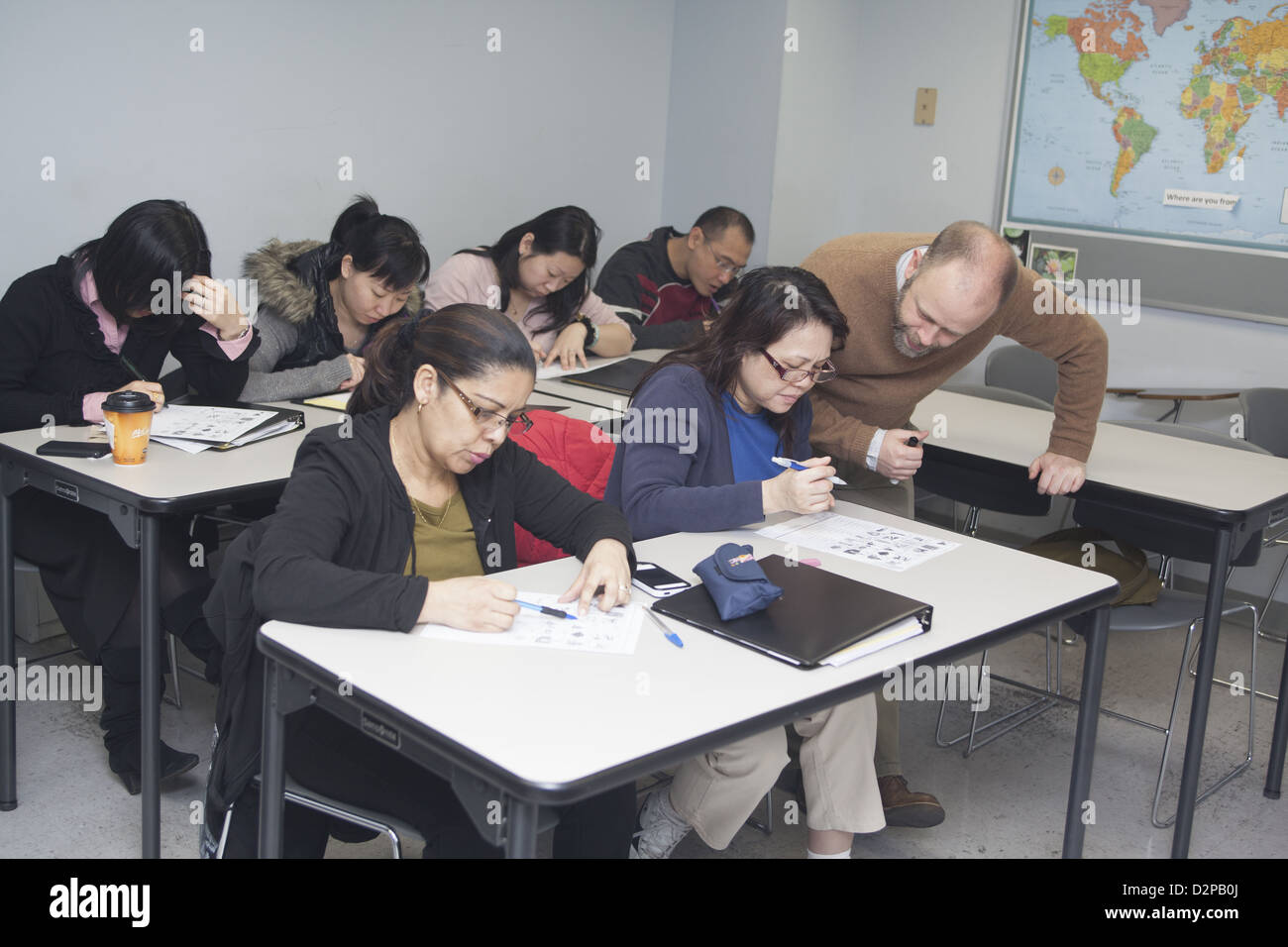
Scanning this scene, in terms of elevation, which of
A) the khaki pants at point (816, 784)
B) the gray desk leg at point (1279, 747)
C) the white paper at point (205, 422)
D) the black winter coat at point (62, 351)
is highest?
the black winter coat at point (62, 351)

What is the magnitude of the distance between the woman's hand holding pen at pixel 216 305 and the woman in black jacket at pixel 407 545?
952 millimetres

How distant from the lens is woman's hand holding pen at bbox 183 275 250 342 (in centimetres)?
276

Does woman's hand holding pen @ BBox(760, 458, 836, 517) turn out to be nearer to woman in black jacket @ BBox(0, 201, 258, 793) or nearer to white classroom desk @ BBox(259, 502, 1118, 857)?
white classroom desk @ BBox(259, 502, 1118, 857)

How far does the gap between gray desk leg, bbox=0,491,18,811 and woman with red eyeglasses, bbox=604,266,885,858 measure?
4.00 ft

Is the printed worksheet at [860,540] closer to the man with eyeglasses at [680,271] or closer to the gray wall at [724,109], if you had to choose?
the man with eyeglasses at [680,271]

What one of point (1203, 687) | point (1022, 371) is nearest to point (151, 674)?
point (1203, 687)

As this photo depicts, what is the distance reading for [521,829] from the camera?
134cm

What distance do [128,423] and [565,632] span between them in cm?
112

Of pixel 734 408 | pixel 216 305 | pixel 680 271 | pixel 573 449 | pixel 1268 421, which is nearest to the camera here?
pixel 734 408

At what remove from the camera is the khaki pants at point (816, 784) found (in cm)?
198

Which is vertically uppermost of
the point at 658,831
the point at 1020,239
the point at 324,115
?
the point at 324,115

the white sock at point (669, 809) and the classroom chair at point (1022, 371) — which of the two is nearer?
the white sock at point (669, 809)

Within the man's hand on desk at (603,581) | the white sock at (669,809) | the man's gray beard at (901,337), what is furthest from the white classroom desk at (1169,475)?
the man's hand on desk at (603,581)

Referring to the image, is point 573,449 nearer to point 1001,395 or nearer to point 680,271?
point 1001,395
